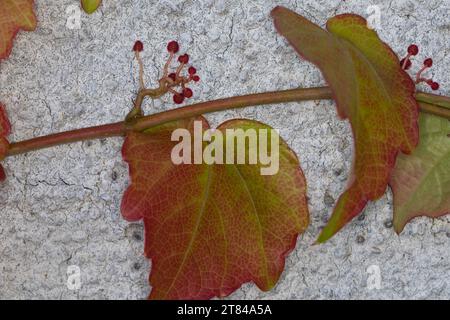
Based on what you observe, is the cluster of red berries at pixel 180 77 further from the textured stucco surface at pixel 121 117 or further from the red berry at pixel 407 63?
the red berry at pixel 407 63

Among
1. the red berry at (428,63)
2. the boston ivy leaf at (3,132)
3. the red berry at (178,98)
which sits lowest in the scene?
the boston ivy leaf at (3,132)

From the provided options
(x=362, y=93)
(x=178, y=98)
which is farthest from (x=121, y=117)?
(x=362, y=93)

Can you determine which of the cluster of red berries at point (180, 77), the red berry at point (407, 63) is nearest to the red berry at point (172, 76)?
the cluster of red berries at point (180, 77)

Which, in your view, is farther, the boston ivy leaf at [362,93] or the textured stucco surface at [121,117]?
the textured stucco surface at [121,117]

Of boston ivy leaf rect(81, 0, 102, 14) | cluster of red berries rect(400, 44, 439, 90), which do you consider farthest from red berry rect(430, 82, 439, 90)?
boston ivy leaf rect(81, 0, 102, 14)

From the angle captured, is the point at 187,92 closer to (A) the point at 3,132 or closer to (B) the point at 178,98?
(B) the point at 178,98

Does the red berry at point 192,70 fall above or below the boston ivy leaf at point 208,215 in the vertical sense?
above

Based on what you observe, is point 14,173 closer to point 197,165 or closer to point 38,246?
point 38,246

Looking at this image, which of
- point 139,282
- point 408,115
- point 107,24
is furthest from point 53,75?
point 408,115
